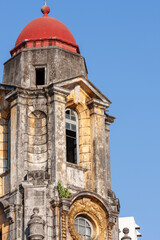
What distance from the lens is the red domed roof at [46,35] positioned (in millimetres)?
40781

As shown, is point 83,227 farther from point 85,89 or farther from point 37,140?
point 85,89

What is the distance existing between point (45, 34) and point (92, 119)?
15.2ft

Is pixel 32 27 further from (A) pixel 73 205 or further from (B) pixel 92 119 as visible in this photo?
(A) pixel 73 205

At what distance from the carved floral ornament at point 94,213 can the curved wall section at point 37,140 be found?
7.21 feet

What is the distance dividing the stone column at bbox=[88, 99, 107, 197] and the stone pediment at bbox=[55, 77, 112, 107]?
27cm

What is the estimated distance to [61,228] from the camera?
119 ft

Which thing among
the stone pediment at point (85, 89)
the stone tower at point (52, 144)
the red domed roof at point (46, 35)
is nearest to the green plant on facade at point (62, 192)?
the stone tower at point (52, 144)

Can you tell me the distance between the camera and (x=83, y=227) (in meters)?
37.8

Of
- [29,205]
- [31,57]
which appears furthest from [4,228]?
[31,57]

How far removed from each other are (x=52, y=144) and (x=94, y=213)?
11.4 feet

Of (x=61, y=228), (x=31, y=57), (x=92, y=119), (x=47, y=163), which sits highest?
(x=31, y=57)

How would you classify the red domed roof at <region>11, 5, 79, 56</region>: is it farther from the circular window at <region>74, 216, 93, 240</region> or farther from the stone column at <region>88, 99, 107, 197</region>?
the circular window at <region>74, 216, 93, 240</region>

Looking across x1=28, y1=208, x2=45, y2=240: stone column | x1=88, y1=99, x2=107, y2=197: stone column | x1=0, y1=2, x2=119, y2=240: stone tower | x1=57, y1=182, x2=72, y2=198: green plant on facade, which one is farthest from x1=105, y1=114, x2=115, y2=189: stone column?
x1=28, y1=208, x2=45, y2=240: stone column

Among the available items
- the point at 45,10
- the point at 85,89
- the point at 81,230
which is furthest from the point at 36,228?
the point at 45,10
